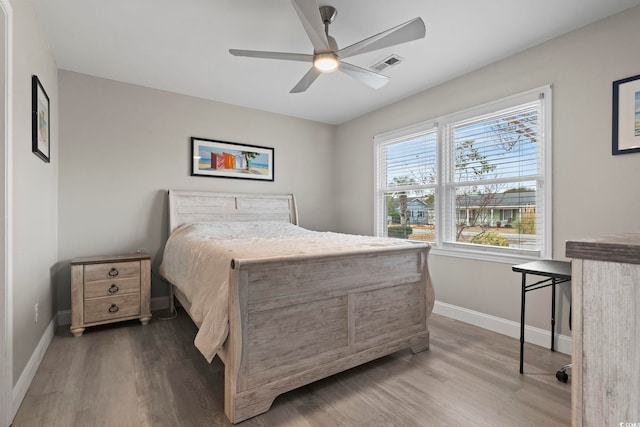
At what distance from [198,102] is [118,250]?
1968 millimetres

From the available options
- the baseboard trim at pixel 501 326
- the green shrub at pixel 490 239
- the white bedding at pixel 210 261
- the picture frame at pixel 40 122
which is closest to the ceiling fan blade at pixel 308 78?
the white bedding at pixel 210 261

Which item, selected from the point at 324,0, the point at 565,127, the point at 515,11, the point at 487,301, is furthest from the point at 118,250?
the point at 565,127

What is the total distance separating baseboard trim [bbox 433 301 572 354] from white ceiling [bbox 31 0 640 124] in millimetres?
2437

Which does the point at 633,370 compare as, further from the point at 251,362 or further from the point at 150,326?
the point at 150,326

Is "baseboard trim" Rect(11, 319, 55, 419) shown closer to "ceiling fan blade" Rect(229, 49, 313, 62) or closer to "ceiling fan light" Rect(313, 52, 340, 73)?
"ceiling fan blade" Rect(229, 49, 313, 62)

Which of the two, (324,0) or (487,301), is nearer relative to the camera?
(324,0)

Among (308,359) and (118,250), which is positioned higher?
(118,250)

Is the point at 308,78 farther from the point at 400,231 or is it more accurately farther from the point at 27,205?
the point at 400,231

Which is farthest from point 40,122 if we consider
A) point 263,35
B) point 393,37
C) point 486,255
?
point 486,255

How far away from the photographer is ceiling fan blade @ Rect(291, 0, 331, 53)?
1.68 metres

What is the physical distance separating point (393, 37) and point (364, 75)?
54 centimetres

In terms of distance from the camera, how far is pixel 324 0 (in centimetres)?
205

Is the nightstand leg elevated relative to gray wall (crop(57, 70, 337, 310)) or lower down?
lower down

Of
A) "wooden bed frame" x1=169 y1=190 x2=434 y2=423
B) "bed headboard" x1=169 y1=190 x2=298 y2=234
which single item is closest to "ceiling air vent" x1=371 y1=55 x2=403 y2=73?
"wooden bed frame" x1=169 y1=190 x2=434 y2=423
